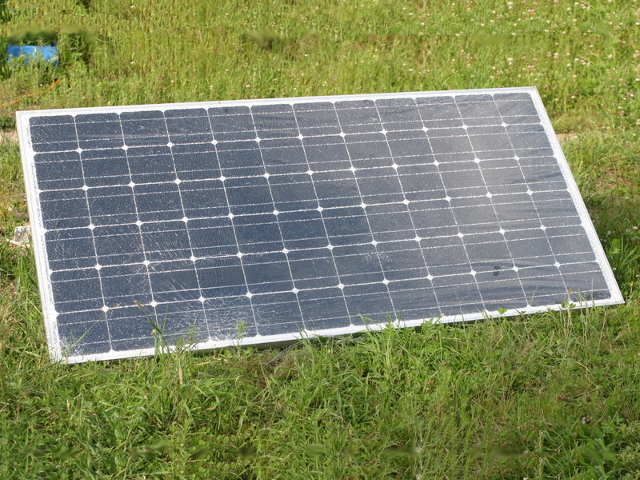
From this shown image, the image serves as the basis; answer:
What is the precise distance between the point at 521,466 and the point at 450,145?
106 inches

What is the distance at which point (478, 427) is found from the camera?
529 centimetres

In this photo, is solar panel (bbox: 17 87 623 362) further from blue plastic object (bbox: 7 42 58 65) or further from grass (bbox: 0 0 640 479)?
blue plastic object (bbox: 7 42 58 65)

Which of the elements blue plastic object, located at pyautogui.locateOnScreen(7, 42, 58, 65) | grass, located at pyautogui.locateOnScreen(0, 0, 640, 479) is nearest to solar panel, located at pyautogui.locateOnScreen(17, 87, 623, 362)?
grass, located at pyautogui.locateOnScreen(0, 0, 640, 479)

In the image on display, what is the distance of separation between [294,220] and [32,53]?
Answer: 518 centimetres

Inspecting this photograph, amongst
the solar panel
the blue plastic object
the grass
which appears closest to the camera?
the grass

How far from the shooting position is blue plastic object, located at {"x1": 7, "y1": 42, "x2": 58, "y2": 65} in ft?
30.7

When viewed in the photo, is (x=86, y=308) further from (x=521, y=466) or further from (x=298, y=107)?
(x=521, y=466)

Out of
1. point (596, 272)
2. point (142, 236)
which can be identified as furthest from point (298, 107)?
point (596, 272)

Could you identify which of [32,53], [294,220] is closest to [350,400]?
[294,220]

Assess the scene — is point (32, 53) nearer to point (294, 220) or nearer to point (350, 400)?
point (294, 220)

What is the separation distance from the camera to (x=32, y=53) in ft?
31.3

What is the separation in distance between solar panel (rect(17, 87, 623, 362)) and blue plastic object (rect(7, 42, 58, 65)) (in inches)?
144

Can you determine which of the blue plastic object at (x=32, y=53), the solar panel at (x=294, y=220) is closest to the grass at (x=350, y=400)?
the solar panel at (x=294, y=220)

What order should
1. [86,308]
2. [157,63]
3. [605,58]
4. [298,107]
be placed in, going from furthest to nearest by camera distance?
[605,58]
[157,63]
[298,107]
[86,308]
